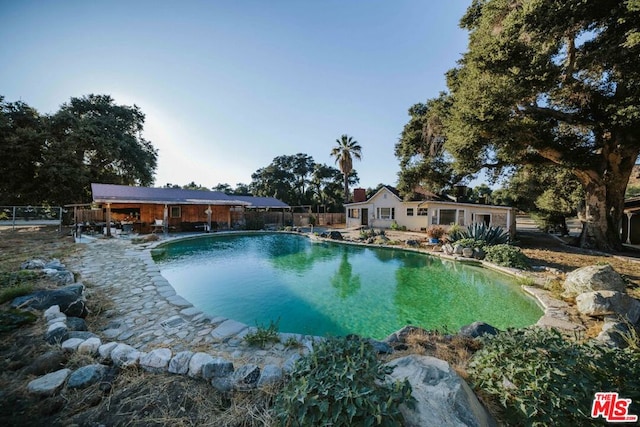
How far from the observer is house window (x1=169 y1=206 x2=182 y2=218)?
18920 mm

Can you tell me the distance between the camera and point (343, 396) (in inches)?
56.6

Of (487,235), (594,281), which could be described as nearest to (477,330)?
(594,281)

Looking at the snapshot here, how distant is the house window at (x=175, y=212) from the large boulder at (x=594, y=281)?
21974 millimetres

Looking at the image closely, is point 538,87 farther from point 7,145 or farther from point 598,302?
point 7,145

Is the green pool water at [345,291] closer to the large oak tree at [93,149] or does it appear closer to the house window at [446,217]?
the house window at [446,217]

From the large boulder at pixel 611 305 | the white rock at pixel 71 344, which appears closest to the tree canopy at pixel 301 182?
the large boulder at pixel 611 305

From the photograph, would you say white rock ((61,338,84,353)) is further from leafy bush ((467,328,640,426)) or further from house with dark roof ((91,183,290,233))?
house with dark roof ((91,183,290,233))

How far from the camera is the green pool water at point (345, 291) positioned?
5000 mm

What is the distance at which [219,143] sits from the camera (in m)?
16.3

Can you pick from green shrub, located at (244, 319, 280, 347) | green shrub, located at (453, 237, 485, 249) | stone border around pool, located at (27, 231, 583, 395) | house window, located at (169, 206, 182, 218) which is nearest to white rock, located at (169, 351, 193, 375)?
stone border around pool, located at (27, 231, 583, 395)

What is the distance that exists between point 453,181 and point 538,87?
268 inches

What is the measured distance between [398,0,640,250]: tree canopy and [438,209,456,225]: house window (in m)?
7.19

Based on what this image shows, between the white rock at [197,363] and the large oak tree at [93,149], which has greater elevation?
the large oak tree at [93,149]

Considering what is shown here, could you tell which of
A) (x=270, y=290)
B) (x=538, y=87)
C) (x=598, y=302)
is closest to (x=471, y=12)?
(x=538, y=87)
